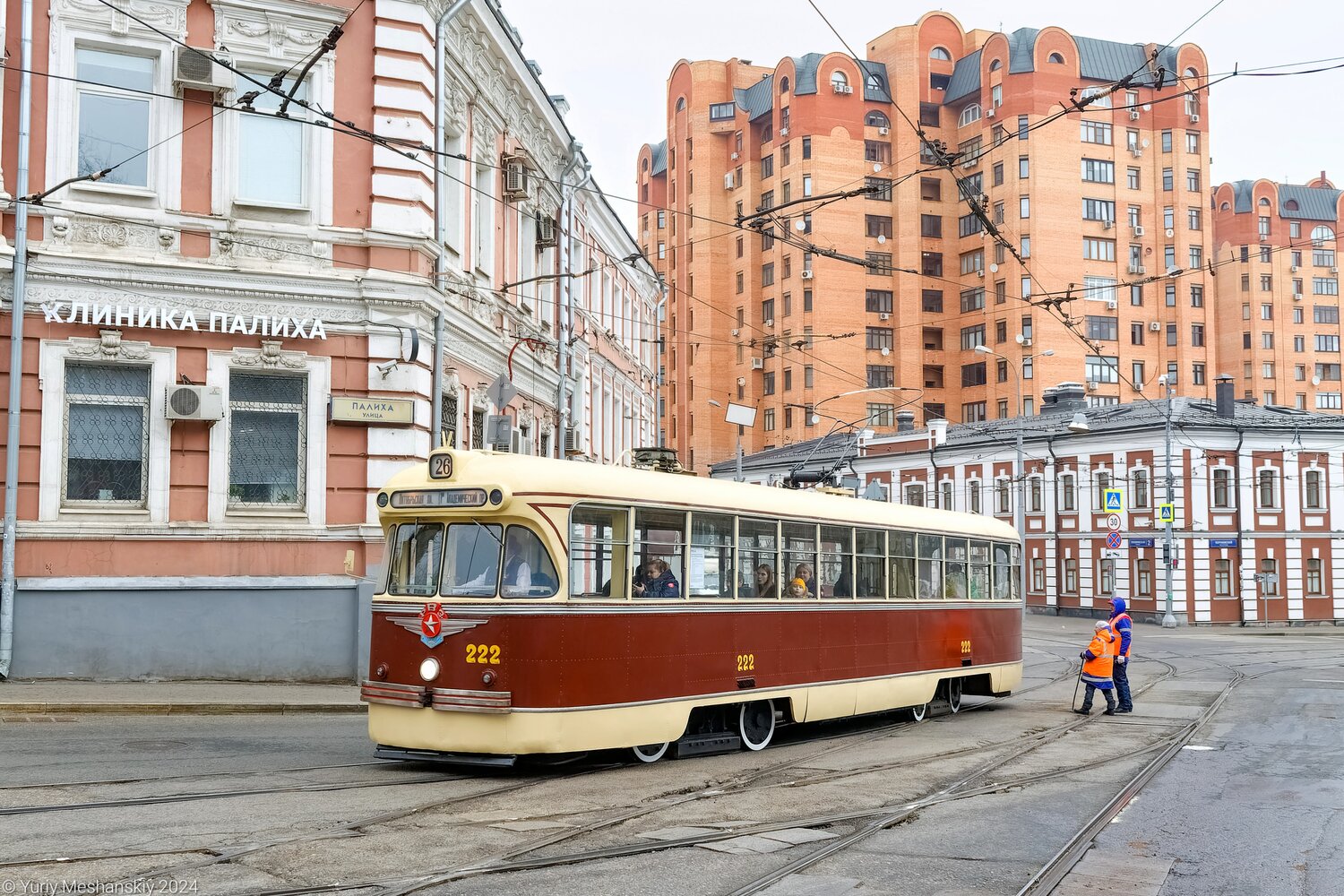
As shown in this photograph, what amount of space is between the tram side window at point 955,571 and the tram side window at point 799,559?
3.69 meters

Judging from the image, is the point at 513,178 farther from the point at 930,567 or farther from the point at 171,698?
the point at 171,698

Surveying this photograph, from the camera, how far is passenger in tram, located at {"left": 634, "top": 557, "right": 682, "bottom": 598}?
39.8 feet

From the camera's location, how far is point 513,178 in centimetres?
2412

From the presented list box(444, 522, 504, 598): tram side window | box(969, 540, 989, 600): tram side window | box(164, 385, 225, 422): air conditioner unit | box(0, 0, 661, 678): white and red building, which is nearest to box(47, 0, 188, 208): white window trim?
box(0, 0, 661, 678): white and red building

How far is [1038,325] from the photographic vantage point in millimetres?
73750

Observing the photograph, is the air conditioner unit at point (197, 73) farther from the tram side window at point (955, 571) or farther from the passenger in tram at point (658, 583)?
the tram side window at point (955, 571)

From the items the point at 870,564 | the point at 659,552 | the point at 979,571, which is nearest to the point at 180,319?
the point at 659,552

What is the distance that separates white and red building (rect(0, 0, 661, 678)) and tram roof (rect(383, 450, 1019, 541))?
5.00 metres

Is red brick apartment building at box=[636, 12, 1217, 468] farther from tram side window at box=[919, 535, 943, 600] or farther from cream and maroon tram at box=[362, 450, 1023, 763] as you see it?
cream and maroon tram at box=[362, 450, 1023, 763]

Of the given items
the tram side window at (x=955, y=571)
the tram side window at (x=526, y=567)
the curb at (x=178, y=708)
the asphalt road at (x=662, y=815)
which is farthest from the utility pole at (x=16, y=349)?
the tram side window at (x=955, y=571)

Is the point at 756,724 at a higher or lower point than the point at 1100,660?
lower

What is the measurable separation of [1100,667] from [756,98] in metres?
69.6

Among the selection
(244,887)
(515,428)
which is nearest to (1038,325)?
(515,428)

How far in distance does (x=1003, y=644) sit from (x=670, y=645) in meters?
8.49
